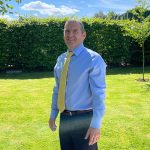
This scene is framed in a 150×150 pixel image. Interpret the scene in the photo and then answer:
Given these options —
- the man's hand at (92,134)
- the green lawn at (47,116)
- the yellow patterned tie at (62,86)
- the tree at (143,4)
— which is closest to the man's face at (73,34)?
the yellow patterned tie at (62,86)

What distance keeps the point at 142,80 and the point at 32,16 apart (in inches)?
291

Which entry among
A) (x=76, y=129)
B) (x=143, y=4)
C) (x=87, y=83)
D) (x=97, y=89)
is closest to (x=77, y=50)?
(x=87, y=83)

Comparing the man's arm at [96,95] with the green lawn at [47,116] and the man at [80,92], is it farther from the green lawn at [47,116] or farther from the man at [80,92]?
the green lawn at [47,116]

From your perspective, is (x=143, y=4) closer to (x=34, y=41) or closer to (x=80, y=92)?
(x=34, y=41)

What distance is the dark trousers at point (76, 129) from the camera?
381cm

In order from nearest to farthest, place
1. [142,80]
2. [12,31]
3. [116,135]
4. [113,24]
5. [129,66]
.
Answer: [116,135], [142,80], [12,31], [113,24], [129,66]

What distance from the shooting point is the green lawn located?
6.95 metres

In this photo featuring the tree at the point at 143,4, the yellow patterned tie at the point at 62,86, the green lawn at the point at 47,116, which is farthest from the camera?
the tree at the point at 143,4

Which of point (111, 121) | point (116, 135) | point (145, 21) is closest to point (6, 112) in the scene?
point (111, 121)

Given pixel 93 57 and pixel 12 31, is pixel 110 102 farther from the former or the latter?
pixel 12 31

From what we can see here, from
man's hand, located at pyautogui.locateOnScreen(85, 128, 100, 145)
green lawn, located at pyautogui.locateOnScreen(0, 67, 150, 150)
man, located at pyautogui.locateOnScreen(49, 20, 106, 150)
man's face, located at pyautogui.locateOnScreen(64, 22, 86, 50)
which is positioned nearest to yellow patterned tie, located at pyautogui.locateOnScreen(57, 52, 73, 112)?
man, located at pyautogui.locateOnScreen(49, 20, 106, 150)

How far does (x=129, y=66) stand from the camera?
→ 21.0m

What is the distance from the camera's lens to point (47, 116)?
9.00 meters

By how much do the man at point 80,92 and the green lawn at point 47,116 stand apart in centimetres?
294
